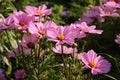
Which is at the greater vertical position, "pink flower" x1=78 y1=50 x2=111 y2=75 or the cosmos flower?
the cosmos flower

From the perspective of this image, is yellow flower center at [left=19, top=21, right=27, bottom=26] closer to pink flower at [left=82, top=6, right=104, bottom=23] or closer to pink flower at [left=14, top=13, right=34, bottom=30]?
pink flower at [left=14, top=13, right=34, bottom=30]

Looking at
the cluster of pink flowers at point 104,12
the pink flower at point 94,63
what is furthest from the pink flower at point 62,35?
the cluster of pink flowers at point 104,12

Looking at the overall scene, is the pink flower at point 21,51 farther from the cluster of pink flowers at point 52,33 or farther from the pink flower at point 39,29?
the pink flower at point 39,29

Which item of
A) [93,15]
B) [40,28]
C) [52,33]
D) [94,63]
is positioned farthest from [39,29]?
[93,15]

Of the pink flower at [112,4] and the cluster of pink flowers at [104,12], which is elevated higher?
the pink flower at [112,4]

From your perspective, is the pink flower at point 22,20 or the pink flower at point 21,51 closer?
the pink flower at point 22,20

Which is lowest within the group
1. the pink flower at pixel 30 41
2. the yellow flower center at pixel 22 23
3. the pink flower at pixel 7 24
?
the pink flower at pixel 30 41

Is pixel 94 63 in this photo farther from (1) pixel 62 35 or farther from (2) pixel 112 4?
(2) pixel 112 4

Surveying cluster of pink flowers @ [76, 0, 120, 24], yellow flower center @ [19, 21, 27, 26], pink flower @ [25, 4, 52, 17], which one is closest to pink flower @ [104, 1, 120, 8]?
cluster of pink flowers @ [76, 0, 120, 24]
